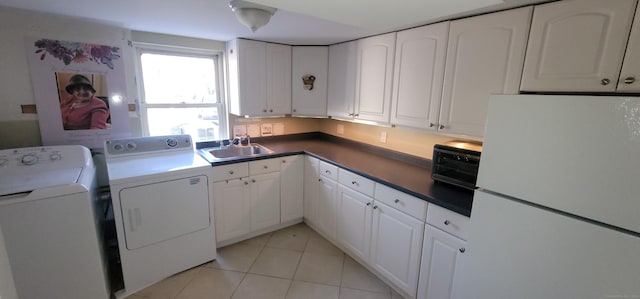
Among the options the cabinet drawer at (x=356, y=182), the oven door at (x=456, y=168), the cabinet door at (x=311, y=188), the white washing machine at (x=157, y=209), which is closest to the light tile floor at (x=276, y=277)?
the white washing machine at (x=157, y=209)

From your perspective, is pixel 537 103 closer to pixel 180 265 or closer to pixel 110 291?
pixel 180 265

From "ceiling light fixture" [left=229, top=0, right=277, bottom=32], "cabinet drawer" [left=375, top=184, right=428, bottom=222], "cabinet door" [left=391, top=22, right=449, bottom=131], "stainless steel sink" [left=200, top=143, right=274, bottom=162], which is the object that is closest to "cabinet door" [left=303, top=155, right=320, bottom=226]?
"stainless steel sink" [left=200, top=143, right=274, bottom=162]

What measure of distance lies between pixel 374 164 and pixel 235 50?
1.76 m

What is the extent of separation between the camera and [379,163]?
2404 mm

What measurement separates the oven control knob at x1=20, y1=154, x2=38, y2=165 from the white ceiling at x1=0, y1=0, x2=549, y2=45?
3.21ft

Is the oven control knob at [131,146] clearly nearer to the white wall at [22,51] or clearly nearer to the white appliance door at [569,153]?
the white wall at [22,51]

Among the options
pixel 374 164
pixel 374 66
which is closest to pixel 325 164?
pixel 374 164

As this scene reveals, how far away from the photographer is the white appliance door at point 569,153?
35.1 inches

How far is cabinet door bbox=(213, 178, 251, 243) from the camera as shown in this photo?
241 cm

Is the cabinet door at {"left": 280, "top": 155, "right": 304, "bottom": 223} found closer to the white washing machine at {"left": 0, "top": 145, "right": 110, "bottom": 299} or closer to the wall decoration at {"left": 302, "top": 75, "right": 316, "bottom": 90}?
the wall decoration at {"left": 302, "top": 75, "right": 316, "bottom": 90}

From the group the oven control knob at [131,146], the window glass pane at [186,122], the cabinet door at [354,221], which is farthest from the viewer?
the window glass pane at [186,122]

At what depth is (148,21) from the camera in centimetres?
205

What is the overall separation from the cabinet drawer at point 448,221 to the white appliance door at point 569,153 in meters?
0.35

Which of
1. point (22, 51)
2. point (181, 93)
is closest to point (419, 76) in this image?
point (181, 93)
